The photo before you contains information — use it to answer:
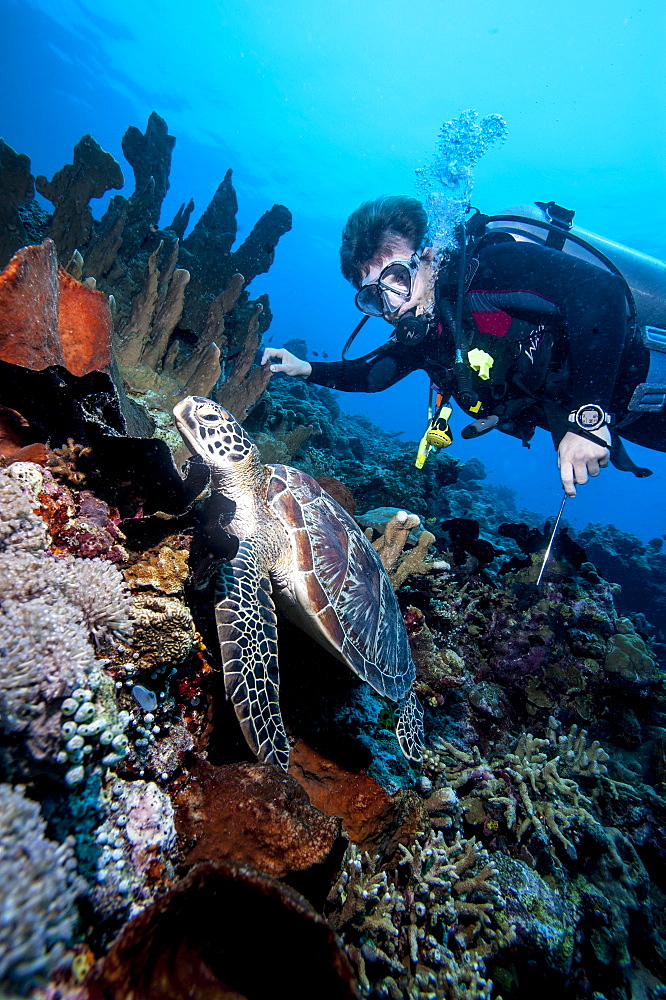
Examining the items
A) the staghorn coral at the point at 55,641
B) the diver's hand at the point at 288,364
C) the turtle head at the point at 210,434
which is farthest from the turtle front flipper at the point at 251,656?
the diver's hand at the point at 288,364

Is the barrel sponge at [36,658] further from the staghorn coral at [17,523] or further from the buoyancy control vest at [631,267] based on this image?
the buoyancy control vest at [631,267]

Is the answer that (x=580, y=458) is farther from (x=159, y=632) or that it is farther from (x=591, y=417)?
(x=159, y=632)

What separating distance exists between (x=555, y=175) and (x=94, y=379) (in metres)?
43.0

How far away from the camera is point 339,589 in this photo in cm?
278

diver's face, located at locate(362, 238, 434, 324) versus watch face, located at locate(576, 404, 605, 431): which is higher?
diver's face, located at locate(362, 238, 434, 324)

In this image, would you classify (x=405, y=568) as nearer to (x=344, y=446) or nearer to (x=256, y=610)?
(x=256, y=610)

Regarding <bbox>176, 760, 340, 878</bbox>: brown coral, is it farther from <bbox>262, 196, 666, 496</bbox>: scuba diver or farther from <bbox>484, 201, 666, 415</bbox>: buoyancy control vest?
<bbox>484, 201, 666, 415</bbox>: buoyancy control vest

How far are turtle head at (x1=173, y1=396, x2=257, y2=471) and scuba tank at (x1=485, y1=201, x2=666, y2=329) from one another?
3.63m

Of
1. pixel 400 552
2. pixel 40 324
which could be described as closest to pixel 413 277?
pixel 400 552

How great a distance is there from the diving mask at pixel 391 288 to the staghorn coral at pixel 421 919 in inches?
187

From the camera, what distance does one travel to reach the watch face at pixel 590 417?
3068 mm

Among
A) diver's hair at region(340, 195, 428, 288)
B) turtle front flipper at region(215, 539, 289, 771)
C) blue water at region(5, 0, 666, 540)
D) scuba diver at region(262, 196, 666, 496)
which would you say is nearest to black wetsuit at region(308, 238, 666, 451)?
scuba diver at region(262, 196, 666, 496)

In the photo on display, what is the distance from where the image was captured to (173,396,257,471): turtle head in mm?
2672

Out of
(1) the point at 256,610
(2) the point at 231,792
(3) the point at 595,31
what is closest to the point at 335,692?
(1) the point at 256,610
